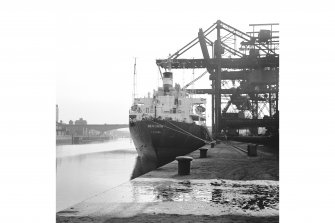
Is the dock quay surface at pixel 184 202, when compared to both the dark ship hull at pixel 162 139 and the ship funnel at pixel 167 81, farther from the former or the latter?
the ship funnel at pixel 167 81

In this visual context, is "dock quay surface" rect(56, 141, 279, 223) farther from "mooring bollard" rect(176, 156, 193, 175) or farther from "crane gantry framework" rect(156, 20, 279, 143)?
"crane gantry framework" rect(156, 20, 279, 143)

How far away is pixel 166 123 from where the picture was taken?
22734mm

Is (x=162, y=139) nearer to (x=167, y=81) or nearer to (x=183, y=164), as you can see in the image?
(x=167, y=81)

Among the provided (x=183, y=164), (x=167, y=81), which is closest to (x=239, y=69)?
(x=167, y=81)

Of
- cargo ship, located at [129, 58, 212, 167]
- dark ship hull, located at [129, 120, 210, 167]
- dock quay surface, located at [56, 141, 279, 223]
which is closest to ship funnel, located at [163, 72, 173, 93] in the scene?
cargo ship, located at [129, 58, 212, 167]

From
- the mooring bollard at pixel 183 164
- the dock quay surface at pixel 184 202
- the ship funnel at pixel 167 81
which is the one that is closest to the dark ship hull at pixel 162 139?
the ship funnel at pixel 167 81

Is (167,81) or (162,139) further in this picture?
(167,81)

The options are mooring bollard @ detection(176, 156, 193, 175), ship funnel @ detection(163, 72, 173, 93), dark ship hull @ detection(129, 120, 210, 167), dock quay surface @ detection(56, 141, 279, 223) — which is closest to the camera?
dock quay surface @ detection(56, 141, 279, 223)

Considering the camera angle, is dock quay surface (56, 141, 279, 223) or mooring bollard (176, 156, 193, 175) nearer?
dock quay surface (56, 141, 279, 223)

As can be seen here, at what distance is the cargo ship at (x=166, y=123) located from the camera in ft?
73.5

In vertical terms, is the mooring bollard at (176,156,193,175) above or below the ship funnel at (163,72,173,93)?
below

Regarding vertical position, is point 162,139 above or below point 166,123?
below

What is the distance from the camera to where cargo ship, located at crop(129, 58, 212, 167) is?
73.5 feet
